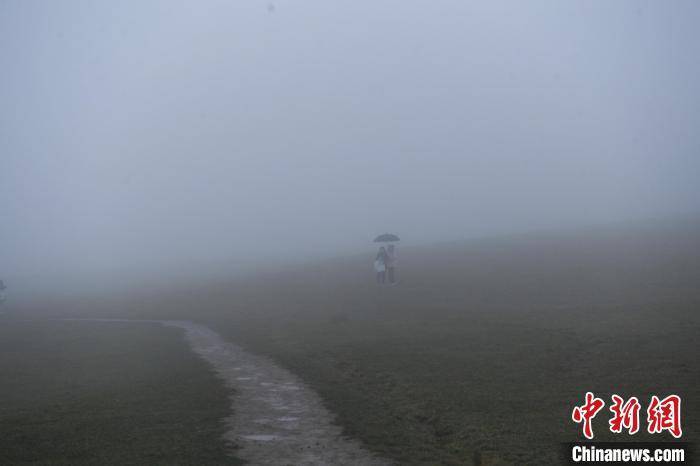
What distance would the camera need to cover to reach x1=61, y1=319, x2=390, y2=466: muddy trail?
55.5 ft

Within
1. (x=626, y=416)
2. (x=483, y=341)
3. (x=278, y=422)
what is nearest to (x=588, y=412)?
(x=626, y=416)

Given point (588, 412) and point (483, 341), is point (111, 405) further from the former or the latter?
point (483, 341)

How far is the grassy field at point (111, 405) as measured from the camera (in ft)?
58.1

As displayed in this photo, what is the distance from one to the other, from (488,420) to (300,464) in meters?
6.06

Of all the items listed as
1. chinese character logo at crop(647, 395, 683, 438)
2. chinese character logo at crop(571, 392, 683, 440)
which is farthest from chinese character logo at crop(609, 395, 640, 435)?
chinese character logo at crop(647, 395, 683, 438)

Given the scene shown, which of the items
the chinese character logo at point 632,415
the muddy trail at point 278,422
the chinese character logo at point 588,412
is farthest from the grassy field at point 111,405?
the chinese character logo at point 632,415

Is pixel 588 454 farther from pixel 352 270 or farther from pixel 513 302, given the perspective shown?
pixel 352 270

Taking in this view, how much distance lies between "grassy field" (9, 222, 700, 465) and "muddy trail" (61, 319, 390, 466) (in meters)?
0.71

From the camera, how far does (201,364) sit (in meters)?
32.8

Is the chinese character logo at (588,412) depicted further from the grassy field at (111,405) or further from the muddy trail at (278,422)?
the grassy field at (111,405)

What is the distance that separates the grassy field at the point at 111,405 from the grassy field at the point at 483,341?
164 inches

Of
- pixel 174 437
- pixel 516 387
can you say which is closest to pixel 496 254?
pixel 516 387

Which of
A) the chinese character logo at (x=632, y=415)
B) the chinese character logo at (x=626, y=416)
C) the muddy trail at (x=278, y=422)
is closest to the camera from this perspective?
the muddy trail at (x=278, y=422)

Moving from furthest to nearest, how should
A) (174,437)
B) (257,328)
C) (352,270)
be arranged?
(352,270), (257,328), (174,437)
